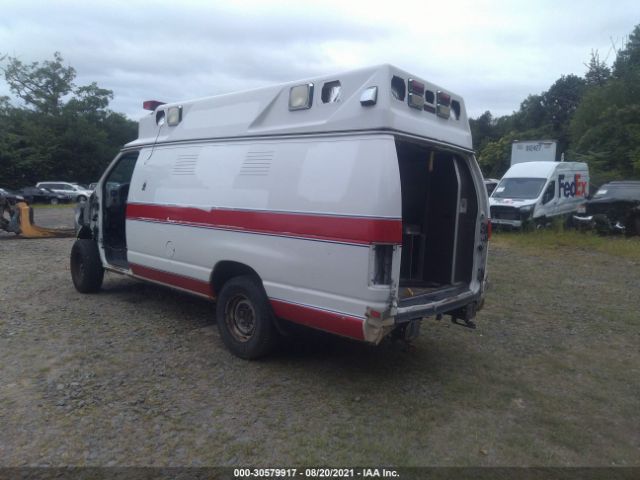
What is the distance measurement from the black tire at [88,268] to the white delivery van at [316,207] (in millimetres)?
959

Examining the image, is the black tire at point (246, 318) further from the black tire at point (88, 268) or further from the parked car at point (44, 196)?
the parked car at point (44, 196)

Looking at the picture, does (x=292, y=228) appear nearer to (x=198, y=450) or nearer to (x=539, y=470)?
(x=198, y=450)

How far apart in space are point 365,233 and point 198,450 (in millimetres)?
1880

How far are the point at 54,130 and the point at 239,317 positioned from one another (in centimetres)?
4234

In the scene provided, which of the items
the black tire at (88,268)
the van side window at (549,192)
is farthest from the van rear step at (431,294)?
the van side window at (549,192)

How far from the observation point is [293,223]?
4277 millimetres

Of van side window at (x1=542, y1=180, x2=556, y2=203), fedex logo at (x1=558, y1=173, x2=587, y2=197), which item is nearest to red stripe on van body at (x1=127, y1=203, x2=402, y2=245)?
van side window at (x1=542, y1=180, x2=556, y2=203)

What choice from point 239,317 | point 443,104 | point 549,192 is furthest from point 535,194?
point 239,317

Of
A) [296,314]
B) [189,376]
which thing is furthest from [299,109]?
[189,376]

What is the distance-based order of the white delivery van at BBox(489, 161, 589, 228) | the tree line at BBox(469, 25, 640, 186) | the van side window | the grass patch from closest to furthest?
the grass patch, the white delivery van at BBox(489, 161, 589, 228), the van side window, the tree line at BBox(469, 25, 640, 186)

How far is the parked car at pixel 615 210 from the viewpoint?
14688 mm

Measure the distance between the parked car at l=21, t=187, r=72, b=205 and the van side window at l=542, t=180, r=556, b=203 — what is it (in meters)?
28.3

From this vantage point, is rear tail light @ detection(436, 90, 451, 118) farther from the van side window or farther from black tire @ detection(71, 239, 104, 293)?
the van side window

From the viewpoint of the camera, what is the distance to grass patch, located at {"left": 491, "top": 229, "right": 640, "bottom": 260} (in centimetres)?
1250
